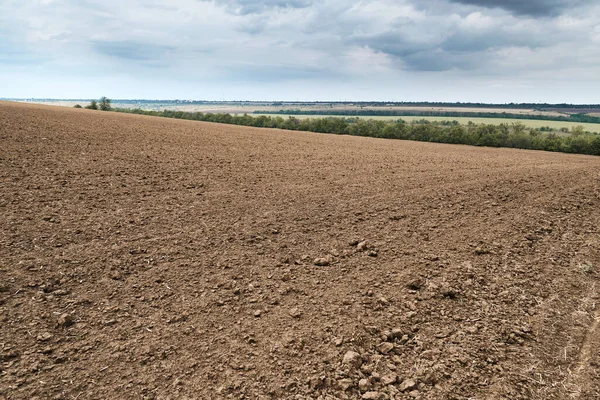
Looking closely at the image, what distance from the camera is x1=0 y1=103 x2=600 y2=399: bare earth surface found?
390 cm

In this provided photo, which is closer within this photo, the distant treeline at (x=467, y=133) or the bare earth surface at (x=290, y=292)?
the bare earth surface at (x=290, y=292)

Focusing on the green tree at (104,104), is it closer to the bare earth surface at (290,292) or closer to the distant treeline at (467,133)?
the distant treeline at (467,133)

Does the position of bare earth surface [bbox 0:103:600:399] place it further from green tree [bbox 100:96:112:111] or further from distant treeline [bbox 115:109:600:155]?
green tree [bbox 100:96:112:111]

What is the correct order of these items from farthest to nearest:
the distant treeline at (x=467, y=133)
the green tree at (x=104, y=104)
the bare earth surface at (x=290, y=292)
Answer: the green tree at (x=104, y=104) < the distant treeline at (x=467, y=133) < the bare earth surface at (x=290, y=292)

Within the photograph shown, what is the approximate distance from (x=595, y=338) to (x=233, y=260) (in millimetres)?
5312

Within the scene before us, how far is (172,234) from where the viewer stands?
7.32m

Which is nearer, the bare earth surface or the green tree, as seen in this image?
the bare earth surface

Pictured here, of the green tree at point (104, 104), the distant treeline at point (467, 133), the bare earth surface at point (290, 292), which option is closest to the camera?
the bare earth surface at point (290, 292)

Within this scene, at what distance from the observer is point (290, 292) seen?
5.55m

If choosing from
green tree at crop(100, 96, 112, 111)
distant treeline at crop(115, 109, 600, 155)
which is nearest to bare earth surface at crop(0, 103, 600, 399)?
distant treeline at crop(115, 109, 600, 155)

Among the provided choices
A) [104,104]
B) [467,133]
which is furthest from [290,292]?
[104,104]

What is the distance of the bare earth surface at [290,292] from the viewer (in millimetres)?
3900

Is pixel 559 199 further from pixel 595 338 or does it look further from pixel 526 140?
pixel 526 140

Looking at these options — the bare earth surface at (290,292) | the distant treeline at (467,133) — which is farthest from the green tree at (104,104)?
the bare earth surface at (290,292)
